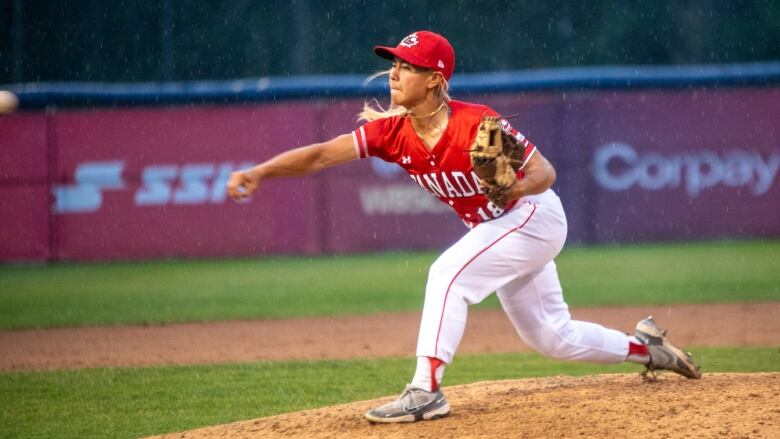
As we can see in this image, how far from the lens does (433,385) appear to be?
4.30 m

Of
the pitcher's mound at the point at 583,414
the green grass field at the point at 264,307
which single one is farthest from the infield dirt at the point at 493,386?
the green grass field at the point at 264,307

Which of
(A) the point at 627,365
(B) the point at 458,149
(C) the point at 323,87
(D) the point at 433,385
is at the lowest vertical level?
(A) the point at 627,365

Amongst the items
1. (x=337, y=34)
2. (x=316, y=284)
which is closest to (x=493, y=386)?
(x=316, y=284)

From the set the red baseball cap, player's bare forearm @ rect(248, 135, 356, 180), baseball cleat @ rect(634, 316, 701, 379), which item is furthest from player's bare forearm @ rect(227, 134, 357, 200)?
baseball cleat @ rect(634, 316, 701, 379)

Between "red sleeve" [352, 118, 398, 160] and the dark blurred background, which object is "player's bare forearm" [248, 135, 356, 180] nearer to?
"red sleeve" [352, 118, 398, 160]

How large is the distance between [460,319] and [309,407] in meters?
1.63

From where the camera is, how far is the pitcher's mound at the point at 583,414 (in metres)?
4.09

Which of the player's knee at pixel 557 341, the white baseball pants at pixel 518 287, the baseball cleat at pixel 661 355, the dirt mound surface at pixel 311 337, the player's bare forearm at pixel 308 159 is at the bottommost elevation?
the dirt mound surface at pixel 311 337

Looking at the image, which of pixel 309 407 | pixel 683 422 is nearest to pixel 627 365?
pixel 309 407

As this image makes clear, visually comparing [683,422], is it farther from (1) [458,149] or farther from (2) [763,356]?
(2) [763,356]

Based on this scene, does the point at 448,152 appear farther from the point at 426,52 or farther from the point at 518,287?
the point at 518,287

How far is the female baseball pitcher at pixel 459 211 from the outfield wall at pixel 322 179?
349 inches

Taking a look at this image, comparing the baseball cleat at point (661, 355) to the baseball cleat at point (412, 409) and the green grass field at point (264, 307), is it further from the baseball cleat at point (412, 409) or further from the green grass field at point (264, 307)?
the green grass field at point (264, 307)

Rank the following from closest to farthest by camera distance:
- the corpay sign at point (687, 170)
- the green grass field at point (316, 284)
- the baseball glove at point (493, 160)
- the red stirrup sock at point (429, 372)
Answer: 1. the baseball glove at point (493, 160)
2. the red stirrup sock at point (429, 372)
3. the green grass field at point (316, 284)
4. the corpay sign at point (687, 170)
